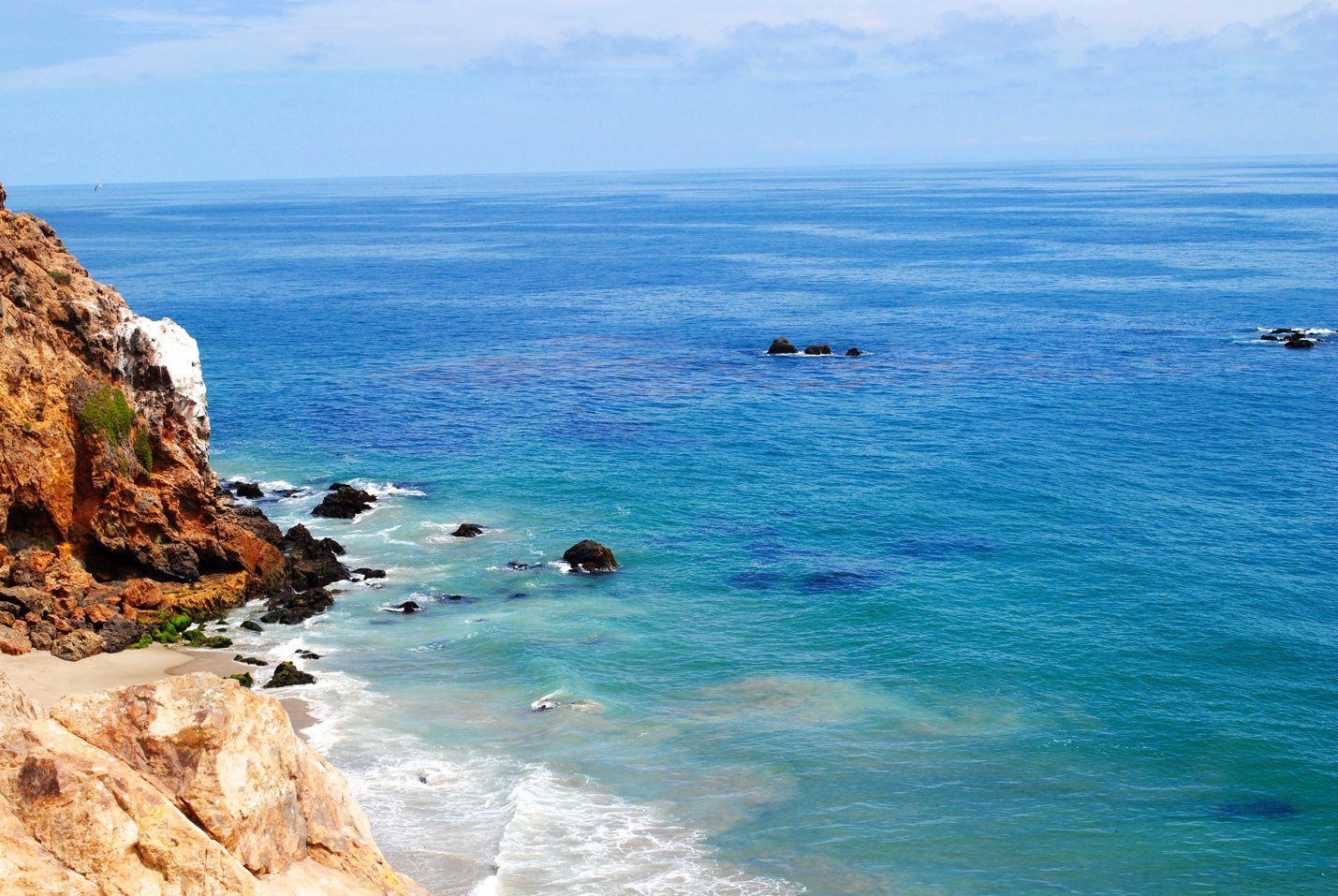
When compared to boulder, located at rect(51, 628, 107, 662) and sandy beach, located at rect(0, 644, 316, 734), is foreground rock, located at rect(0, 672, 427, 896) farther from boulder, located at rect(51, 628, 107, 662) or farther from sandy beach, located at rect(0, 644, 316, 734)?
boulder, located at rect(51, 628, 107, 662)

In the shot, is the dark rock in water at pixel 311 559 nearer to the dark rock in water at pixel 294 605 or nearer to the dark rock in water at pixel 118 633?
the dark rock in water at pixel 294 605

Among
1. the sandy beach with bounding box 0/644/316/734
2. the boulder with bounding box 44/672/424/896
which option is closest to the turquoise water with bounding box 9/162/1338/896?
the sandy beach with bounding box 0/644/316/734

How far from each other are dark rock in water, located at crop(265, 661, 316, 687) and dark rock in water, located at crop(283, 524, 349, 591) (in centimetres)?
1093

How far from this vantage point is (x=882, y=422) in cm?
8569

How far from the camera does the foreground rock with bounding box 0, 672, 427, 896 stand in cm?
1439

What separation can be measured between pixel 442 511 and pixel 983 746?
120 feet

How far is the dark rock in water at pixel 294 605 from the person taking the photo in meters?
52.0

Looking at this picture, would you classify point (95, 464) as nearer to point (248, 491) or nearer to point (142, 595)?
point (142, 595)

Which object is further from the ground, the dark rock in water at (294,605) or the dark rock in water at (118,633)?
the dark rock in water at (118,633)

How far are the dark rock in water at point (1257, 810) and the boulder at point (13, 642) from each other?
42296 mm

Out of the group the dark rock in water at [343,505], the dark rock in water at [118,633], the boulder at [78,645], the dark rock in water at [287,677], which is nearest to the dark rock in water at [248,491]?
the dark rock in water at [343,505]

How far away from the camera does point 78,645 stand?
1766 inches

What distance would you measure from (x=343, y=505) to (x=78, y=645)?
22.6 metres

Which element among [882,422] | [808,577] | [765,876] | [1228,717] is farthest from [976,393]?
[765,876]
